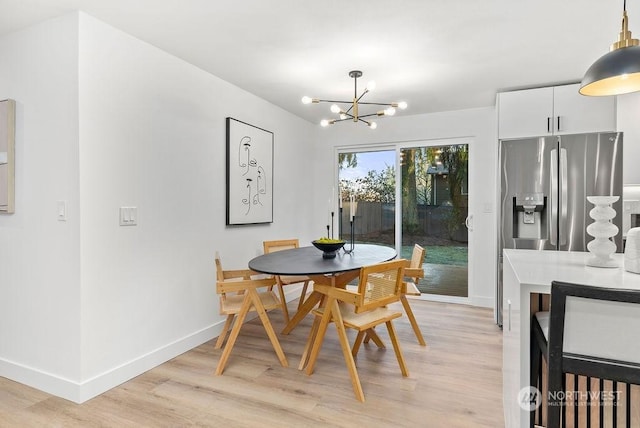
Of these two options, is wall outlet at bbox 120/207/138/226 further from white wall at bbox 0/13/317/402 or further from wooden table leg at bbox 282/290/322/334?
wooden table leg at bbox 282/290/322/334

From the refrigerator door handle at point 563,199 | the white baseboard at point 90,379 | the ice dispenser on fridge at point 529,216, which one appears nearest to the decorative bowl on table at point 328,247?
the white baseboard at point 90,379

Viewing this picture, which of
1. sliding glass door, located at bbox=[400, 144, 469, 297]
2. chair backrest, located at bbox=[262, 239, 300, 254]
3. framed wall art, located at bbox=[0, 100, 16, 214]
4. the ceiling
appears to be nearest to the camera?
the ceiling

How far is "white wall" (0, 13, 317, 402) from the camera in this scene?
2271 millimetres

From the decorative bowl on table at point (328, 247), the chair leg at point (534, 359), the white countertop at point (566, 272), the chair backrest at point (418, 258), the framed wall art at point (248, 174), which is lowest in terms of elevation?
the chair leg at point (534, 359)

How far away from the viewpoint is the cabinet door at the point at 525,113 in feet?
11.6

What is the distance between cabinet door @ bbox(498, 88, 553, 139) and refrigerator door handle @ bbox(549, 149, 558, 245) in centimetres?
31

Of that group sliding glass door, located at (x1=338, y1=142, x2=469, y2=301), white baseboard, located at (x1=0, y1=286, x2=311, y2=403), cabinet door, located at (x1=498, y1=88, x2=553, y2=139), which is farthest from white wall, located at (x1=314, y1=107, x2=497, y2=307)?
white baseboard, located at (x1=0, y1=286, x2=311, y2=403)

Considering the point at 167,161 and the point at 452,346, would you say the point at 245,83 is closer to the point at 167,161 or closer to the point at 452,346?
the point at 167,161

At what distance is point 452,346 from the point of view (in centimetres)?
310

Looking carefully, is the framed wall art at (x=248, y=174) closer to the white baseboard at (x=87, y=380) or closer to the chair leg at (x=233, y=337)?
the chair leg at (x=233, y=337)

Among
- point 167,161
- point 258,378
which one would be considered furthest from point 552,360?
point 167,161

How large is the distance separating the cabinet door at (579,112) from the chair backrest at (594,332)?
120 inches

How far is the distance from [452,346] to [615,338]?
2.19m

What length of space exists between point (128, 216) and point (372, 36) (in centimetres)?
211
